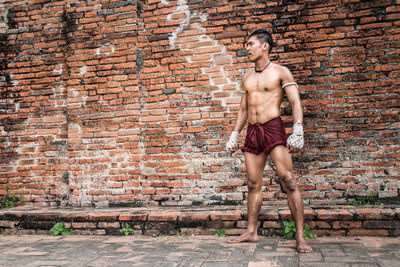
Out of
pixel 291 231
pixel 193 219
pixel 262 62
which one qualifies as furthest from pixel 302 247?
pixel 262 62

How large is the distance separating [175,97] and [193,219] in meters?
1.66

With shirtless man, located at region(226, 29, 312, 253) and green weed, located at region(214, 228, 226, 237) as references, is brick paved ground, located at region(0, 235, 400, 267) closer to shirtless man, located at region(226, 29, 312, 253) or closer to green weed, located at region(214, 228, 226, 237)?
green weed, located at region(214, 228, 226, 237)

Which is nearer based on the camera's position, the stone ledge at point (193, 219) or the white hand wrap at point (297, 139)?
the white hand wrap at point (297, 139)

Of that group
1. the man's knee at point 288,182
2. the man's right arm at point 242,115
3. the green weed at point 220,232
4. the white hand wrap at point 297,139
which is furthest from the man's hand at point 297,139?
the green weed at point 220,232

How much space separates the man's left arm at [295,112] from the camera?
2.95 m

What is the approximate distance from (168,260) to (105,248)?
89 cm

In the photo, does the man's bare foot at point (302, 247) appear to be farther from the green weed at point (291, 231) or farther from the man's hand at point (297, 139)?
the man's hand at point (297, 139)

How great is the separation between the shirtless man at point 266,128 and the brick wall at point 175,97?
0.77m

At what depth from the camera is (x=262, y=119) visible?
3227mm

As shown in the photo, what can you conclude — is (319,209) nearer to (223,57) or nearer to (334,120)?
(334,120)

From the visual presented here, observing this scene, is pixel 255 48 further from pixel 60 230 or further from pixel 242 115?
pixel 60 230

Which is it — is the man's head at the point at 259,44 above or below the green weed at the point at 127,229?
above

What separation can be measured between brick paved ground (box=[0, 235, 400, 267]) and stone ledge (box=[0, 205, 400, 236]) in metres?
0.12

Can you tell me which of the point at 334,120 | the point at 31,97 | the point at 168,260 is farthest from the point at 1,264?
the point at 334,120
